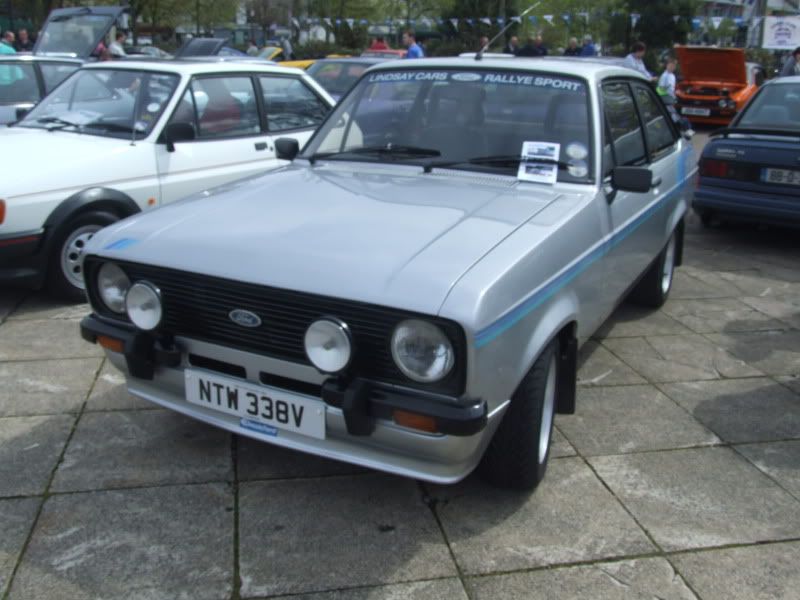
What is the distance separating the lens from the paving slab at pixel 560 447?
362cm

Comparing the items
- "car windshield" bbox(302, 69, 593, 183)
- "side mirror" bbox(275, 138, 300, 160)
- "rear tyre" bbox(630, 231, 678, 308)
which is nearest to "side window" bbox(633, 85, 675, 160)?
"rear tyre" bbox(630, 231, 678, 308)

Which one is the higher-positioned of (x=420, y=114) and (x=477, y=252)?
(x=420, y=114)

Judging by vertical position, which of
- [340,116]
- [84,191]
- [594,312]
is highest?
[340,116]

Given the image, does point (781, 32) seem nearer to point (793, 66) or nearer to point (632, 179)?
point (793, 66)

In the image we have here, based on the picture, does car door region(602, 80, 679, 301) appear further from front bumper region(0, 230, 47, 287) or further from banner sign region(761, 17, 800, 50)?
banner sign region(761, 17, 800, 50)

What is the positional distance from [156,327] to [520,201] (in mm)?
1627

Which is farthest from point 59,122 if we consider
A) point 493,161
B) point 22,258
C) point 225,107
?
point 493,161

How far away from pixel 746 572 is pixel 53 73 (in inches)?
330

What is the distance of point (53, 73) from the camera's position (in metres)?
8.62

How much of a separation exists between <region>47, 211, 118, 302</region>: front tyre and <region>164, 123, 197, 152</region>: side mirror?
2.36 feet

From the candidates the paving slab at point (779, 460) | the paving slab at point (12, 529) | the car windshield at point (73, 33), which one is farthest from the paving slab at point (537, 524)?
the car windshield at point (73, 33)

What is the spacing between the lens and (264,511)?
311cm

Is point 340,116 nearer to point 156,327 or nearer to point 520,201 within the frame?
point 520,201

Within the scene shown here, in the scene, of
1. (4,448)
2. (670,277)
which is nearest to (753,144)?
(670,277)
